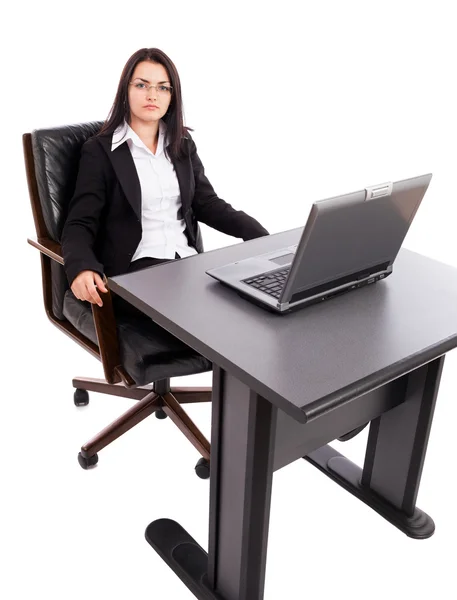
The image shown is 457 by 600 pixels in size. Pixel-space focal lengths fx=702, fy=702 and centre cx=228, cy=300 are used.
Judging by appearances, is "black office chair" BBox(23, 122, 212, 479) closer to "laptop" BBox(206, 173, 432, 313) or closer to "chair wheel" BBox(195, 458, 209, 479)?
"chair wheel" BBox(195, 458, 209, 479)

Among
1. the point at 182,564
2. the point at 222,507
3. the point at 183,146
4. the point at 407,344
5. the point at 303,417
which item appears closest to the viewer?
the point at 303,417

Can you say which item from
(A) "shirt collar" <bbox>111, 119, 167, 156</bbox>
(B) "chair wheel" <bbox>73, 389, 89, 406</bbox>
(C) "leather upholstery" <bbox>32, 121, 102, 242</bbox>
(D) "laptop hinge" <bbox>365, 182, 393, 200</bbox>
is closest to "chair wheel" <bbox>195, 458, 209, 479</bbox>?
(B) "chair wheel" <bbox>73, 389, 89, 406</bbox>

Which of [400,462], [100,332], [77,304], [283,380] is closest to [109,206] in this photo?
[77,304]

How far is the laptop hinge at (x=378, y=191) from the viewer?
5.65ft

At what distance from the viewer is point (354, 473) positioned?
2.57m

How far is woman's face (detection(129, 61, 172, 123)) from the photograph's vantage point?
7.91 ft

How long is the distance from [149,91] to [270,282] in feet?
2.95

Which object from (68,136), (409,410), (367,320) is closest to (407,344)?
(367,320)

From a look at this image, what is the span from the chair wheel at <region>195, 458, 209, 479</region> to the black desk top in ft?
2.68

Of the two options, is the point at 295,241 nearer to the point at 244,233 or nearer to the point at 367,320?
the point at 244,233

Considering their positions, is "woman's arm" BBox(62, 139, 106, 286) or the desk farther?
"woman's arm" BBox(62, 139, 106, 286)

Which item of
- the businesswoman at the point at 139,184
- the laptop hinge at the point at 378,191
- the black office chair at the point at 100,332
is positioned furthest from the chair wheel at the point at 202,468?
the laptop hinge at the point at 378,191

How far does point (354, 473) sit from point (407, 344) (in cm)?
100

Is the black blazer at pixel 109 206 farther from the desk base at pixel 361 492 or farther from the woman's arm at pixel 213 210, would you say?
the desk base at pixel 361 492
